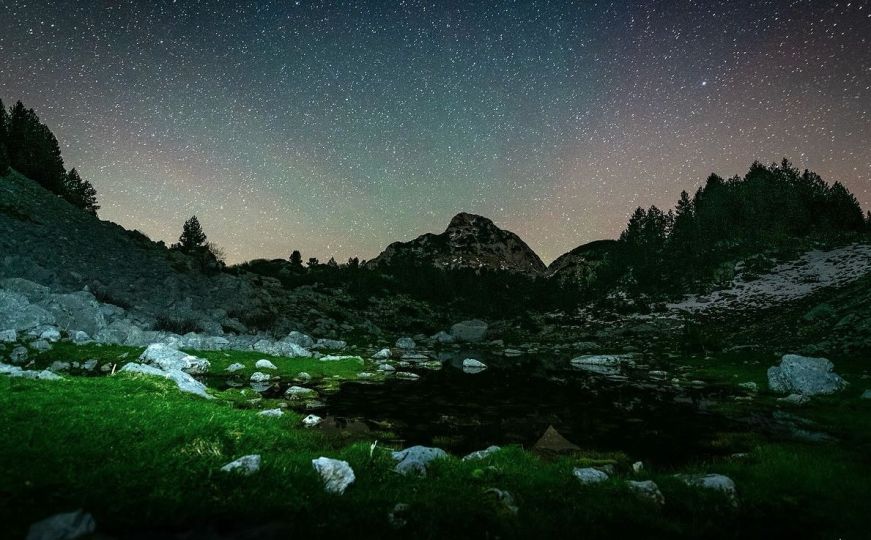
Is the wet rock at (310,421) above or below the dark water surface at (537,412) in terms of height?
above

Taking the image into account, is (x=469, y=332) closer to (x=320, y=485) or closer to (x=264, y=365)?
(x=264, y=365)

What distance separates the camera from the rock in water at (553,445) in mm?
14194

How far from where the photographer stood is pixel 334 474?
368 inches

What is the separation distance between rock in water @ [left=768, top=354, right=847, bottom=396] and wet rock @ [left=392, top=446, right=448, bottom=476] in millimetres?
24091

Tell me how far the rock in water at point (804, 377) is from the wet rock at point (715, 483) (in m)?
19.1

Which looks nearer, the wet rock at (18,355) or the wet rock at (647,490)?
the wet rock at (647,490)

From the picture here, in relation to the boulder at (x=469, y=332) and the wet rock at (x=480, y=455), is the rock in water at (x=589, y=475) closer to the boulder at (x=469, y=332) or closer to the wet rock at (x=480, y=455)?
the wet rock at (x=480, y=455)

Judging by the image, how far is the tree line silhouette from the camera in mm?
67312

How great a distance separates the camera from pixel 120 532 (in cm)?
643

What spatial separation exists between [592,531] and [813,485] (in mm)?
7587

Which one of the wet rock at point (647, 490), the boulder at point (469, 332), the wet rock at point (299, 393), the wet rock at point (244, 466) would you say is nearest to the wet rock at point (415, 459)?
the wet rock at point (244, 466)

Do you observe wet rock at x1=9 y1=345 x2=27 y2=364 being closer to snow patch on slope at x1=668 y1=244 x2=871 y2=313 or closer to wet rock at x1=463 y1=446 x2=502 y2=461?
wet rock at x1=463 y1=446 x2=502 y2=461

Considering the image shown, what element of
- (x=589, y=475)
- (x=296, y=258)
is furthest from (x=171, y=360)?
(x=296, y=258)

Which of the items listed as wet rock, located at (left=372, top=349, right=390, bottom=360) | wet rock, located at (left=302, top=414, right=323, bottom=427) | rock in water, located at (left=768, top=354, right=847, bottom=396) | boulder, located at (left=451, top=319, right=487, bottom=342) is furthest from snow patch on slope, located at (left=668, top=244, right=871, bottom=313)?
wet rock, located at (left=302, top=414, right=323, bottom=427)
